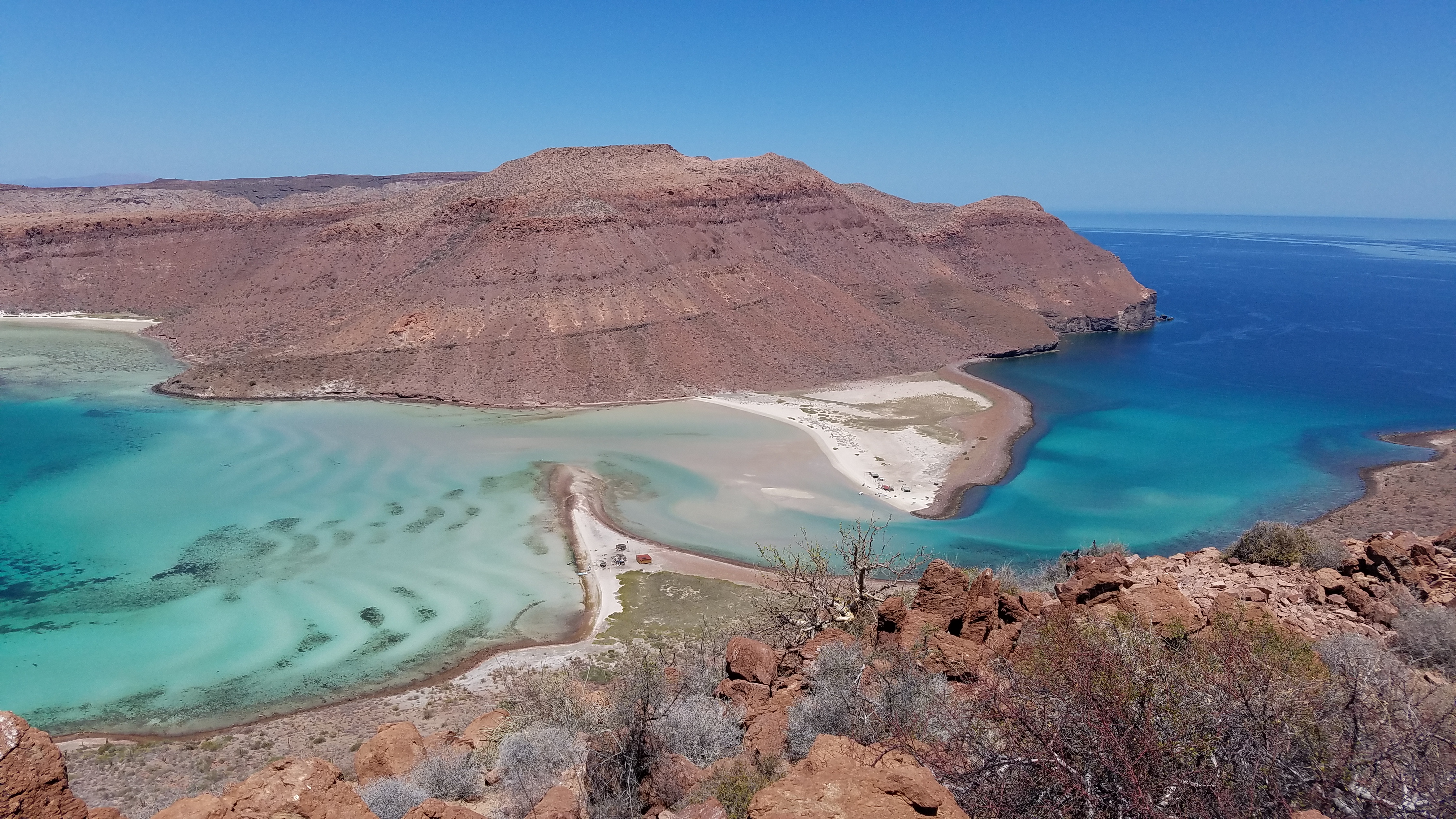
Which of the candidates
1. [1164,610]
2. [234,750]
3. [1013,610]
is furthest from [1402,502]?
[234,750]

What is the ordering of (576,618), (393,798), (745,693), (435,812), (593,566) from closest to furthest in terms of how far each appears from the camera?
(435,812), (393,798), (745,693), (576,618), (593,566)

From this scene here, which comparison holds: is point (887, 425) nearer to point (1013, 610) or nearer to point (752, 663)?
point (1013, 610)

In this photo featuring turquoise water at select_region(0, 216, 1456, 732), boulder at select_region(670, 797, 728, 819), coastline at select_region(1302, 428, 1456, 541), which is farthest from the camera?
coastline at select_region(1302, 428, 1456, 541)

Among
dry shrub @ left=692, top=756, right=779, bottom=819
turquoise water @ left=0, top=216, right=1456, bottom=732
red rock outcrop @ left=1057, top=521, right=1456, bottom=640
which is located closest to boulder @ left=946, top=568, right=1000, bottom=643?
red rock outcrop @ left=1057, top=521, right=1456, bottom=640

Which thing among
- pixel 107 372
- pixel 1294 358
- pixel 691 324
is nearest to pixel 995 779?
pixel 691 324

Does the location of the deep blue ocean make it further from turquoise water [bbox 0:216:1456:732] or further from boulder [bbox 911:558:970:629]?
boulder [bbox 911:558:970:629]

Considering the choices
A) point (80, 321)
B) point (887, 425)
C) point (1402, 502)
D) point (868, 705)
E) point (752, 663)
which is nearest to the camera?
point (868, 705)
